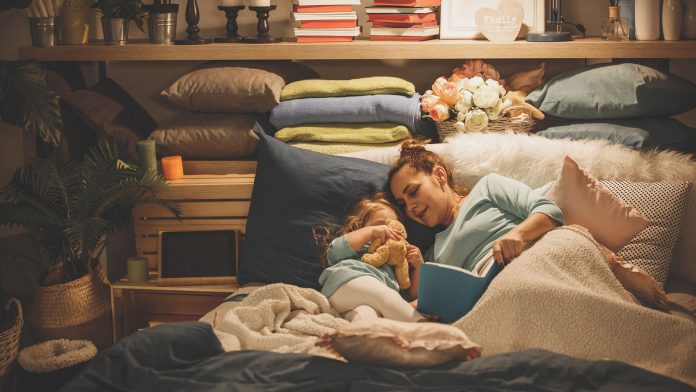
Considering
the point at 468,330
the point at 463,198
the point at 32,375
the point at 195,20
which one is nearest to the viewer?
the point at 468,330

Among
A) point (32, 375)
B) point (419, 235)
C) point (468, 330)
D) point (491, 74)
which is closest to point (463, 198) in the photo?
point (419, 235)

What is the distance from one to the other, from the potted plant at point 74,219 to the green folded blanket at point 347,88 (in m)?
0.62

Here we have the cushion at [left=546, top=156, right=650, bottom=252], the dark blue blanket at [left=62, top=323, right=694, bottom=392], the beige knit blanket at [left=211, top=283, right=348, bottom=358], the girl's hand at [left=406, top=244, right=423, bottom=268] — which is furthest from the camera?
the girl's hand at [left=406, top=244, right=423, bottom=268]

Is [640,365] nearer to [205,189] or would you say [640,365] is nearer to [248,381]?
[248,381]

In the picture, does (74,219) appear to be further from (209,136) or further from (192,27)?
(192,27)

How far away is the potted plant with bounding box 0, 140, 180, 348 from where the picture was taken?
3035 mm

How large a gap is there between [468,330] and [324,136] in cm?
119

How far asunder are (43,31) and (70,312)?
118cm

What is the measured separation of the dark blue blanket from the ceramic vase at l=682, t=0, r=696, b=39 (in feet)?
5.47

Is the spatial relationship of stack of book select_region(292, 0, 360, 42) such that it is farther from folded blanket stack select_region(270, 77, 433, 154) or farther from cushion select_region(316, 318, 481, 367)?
cushion select_region(316, 318, 481, 367)

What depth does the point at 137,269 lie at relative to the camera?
124 inches

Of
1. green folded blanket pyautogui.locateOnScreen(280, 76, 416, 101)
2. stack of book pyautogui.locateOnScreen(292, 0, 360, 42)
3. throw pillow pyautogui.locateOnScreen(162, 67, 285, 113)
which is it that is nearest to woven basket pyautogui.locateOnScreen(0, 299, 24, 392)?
throw pillow pyautogui.locateOnScreen(162, 67, 285, 113)

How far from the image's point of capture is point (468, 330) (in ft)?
7.47

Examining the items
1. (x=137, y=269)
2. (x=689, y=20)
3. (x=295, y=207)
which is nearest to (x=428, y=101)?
(x=295, y=207)
